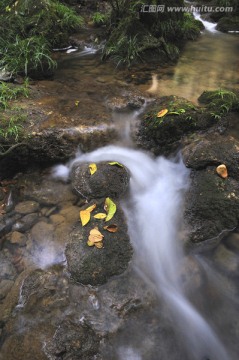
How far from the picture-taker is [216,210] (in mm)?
3924

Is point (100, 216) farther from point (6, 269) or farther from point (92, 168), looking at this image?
Result: point (6, 269)

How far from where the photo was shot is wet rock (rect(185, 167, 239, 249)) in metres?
3.89

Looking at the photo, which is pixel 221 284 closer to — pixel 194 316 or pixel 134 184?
pixel 194 316

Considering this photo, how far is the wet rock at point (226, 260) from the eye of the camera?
3.62 meters

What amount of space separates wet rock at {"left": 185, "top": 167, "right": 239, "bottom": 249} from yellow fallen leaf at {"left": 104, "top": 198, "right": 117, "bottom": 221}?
0.99m

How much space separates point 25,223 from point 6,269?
2.25ft

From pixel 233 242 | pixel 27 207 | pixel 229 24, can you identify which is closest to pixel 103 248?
pixel 27 207

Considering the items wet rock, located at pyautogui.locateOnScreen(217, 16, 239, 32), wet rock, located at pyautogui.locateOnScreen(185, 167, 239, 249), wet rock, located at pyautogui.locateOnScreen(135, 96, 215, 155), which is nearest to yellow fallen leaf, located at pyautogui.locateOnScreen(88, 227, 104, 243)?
wet rock, located at pyautogui.locateOnScreen(185, 167, 239, 249)

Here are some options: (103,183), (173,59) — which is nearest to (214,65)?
(173,59)

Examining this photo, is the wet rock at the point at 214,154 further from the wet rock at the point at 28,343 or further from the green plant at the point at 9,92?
the green plant at the point at 9,92

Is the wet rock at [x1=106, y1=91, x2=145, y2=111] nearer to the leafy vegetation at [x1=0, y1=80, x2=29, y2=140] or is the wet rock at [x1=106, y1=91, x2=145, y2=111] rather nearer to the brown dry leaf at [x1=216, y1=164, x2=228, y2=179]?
the leafy vegetation at [x1=0, y1=80, x2=29, y2=140]

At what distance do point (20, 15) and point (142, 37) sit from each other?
312cm

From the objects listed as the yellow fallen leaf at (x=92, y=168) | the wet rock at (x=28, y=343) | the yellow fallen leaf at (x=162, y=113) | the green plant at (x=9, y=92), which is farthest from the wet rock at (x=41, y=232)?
the yellow fallen leaf at (x=162, y=113)

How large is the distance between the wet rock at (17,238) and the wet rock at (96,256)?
2.07 ft
